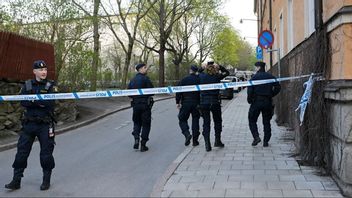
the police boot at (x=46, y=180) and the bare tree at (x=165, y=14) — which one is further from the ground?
the bare tree at (x=165, y=14)

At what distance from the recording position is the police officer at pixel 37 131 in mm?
6590

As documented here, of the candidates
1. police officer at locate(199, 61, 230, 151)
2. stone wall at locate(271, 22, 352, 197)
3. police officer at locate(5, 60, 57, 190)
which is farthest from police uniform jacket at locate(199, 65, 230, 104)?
police officer at locate(5, 60, 57, 190)

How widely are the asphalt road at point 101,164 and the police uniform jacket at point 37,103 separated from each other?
1089 mm

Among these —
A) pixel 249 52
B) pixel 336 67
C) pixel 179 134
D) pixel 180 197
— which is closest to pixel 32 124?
pixel 180 197

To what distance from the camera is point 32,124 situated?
6.61 metres

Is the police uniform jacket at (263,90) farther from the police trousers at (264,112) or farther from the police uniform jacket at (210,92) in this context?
the police uniform jacket at (210,92)

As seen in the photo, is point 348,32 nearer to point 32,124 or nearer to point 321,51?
point 321,51

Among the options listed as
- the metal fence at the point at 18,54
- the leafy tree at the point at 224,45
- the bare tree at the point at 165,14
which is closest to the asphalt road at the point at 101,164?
the metal fence at the point at 18,54

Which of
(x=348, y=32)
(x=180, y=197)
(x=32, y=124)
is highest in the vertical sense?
(x=348, y=32)

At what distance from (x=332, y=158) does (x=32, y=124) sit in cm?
422

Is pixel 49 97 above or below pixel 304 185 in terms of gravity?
above

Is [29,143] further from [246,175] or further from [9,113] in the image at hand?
[9,113]

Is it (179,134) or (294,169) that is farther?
(179,134)

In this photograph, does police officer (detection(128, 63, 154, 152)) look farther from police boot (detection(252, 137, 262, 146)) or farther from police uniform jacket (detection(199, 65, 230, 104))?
police boot (detection(252, 137, 262, 146))
